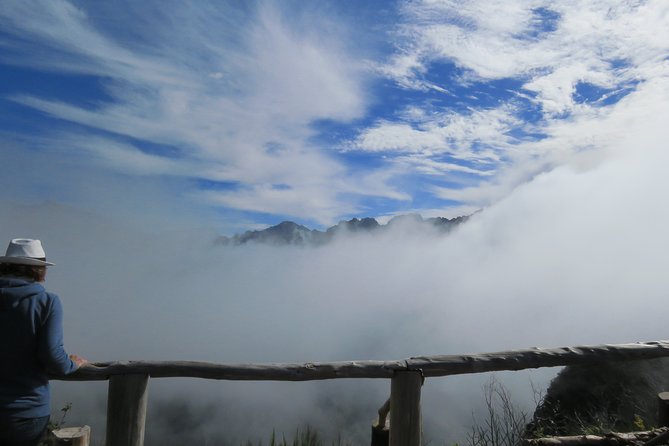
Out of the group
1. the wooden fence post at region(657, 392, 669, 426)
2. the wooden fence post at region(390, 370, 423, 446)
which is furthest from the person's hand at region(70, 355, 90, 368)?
the wooden fence post at region(657, 392, 669, 426)

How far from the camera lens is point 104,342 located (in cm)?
17500

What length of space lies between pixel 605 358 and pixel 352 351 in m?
173

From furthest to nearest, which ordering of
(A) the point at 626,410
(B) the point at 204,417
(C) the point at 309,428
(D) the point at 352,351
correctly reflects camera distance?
(D) the point at 352,351, (B) the point at 204,417, (A) the point at 626,410, (C) the point at 309,428

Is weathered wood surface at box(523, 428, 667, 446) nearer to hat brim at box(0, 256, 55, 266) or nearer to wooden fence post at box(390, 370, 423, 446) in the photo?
wooden fence post at box(390, 370, 423, 446)

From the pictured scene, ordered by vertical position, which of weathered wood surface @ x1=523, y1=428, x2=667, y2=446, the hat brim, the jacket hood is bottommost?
weathered wood surface @ x1=523, y1=428, x2=667, y2=446

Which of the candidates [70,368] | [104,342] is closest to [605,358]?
[70,368]

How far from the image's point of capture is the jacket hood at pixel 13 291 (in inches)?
118

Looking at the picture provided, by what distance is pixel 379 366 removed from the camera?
3.94 m

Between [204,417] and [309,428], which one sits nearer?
[309,428]

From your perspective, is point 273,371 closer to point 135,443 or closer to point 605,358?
point 135,443

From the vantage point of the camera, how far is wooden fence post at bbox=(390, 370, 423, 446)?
13.1 feet

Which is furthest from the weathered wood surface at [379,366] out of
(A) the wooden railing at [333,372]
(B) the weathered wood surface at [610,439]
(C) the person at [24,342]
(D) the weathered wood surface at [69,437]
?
(B) the weathered wood surface at [610,439]

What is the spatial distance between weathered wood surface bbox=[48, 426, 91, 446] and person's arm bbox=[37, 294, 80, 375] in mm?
943

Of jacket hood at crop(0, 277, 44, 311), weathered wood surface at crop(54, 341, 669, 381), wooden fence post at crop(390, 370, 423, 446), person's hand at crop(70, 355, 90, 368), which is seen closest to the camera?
jacket hood at crop(0, 277, 44, 311)
